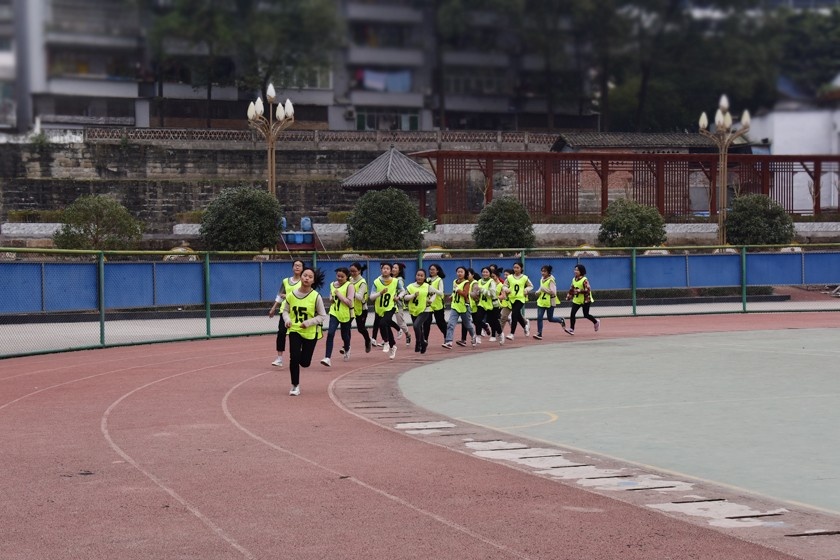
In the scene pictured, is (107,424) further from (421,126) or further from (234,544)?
(421,126)

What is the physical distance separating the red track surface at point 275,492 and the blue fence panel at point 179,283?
→ 1107 centimetres

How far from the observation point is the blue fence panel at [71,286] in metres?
24.8

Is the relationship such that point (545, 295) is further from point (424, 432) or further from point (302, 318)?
point (424, 432)

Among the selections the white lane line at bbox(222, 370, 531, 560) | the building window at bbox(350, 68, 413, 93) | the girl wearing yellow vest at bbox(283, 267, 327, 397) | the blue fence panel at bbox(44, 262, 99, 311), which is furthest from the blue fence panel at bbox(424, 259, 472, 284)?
the building window at bbox(350, 68, 413, 93)

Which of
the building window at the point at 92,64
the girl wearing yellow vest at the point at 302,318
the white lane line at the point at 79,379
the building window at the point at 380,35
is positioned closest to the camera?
the white lane line at the point at 79,379

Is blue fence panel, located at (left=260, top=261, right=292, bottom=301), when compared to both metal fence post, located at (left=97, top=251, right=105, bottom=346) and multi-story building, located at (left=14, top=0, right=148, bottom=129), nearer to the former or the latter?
metal fence post, located at (left=97, top=251, right=105, bottom=346)

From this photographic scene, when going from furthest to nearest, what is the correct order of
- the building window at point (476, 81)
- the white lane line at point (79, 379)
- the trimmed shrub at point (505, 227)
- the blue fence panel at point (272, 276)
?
the building window at point (476, 81)
the trimmed shrub at point (505, 227)
the blue fence panel at point (272, 276)
the white lane line at point (79, 379)

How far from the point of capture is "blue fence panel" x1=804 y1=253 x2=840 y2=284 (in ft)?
124

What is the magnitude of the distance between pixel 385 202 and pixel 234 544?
35662 mm

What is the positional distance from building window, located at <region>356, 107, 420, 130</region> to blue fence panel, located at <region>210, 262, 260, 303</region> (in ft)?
129

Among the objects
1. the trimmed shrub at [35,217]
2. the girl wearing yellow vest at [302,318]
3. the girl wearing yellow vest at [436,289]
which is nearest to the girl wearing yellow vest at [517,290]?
the girl wearing yellow vest at [436,289]

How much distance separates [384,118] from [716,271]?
36.0m

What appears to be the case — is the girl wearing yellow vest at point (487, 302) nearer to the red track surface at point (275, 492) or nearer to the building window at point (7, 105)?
the red track surface at point (275, 492)

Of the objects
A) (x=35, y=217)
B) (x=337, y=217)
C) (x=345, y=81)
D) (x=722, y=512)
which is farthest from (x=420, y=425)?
(x=345, y=81)
